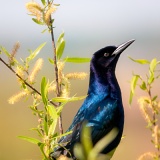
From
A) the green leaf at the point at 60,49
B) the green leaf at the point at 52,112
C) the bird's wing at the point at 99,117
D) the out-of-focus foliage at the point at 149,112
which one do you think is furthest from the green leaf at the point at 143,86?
the bird's wing at the point at 99,117

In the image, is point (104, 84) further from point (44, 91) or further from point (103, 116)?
point (44, 91)

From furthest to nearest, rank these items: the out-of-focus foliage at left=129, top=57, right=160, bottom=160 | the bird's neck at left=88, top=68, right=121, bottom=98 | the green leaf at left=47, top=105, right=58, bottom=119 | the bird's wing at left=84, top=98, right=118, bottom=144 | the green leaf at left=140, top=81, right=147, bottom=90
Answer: the bird's neck at left=88, top=68, right=121, bottom=98, the bird's wing at left=84, top=98, right=118, bottom=144, the green leaf at left=140, top=81, right=147, bottom=90, the out-of-focus foliage at left=129, top=57, right=160, bottom=160, the green leaf at left=47, top=105, right=58, bottom=119

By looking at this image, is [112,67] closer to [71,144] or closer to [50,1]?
[71,144]

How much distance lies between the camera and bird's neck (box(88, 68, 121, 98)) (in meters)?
4.19

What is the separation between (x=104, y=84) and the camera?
13.9ft

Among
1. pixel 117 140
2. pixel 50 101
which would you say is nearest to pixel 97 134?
pixel 117 140

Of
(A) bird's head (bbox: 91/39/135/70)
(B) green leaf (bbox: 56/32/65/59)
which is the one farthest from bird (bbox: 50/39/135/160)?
(B) green leaf (bbox: 56/32/65/59)

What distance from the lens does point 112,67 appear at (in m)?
4.37

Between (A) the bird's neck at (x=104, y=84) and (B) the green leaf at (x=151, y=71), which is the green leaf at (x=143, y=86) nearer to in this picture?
(B) the green leaf at (x=151, y=71)

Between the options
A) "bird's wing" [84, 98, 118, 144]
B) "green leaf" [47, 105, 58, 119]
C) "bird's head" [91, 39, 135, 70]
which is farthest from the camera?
"bird's head" [91, 39, 135, 70]

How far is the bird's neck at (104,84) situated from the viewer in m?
4.19

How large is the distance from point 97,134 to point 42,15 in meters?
1.25

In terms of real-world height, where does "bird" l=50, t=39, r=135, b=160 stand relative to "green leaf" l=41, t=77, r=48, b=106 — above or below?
below

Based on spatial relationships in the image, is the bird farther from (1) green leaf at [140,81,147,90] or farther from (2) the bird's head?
(1) green leaf at [140,81,147,90]
